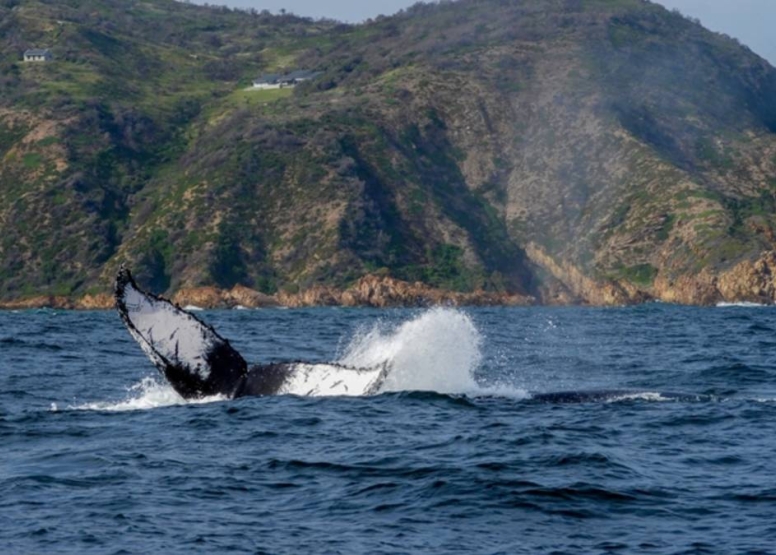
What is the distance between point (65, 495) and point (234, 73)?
158 meters

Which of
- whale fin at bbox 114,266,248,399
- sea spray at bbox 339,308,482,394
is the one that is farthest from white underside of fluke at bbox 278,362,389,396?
sea spray at bbox 339,308,482,394

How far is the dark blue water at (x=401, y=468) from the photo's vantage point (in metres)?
14.2

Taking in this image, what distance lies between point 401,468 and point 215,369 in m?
3.90

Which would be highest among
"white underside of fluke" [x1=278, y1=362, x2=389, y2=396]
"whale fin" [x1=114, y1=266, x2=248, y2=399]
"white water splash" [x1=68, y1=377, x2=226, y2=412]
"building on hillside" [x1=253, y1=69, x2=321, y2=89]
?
"building on hillside" [x1=253, y1=69, x2=321, y2=89]

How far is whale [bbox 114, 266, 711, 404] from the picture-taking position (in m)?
18.4

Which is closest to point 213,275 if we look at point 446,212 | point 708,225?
point 446,212

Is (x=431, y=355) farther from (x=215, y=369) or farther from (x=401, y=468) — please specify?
(x=401, y=468)

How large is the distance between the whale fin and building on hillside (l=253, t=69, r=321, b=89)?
471ft

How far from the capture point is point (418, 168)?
126 meters

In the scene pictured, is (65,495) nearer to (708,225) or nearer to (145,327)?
(145,327)

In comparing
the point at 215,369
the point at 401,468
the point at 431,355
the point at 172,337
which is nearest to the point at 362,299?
the point at 431,355

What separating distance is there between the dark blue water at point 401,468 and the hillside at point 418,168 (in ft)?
269

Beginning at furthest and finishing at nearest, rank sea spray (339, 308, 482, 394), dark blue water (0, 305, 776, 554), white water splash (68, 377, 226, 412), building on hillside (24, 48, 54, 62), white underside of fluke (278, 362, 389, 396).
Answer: building on hillside (24, 48, 54, 62), sea spray (339, 308, 482, 394), white water splash (68, 377, 226, 412), white underside of fluke (278, 362, 389, 396), dark blue water (0, 305, 776, 554)

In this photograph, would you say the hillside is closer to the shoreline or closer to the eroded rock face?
the eroded rock face
